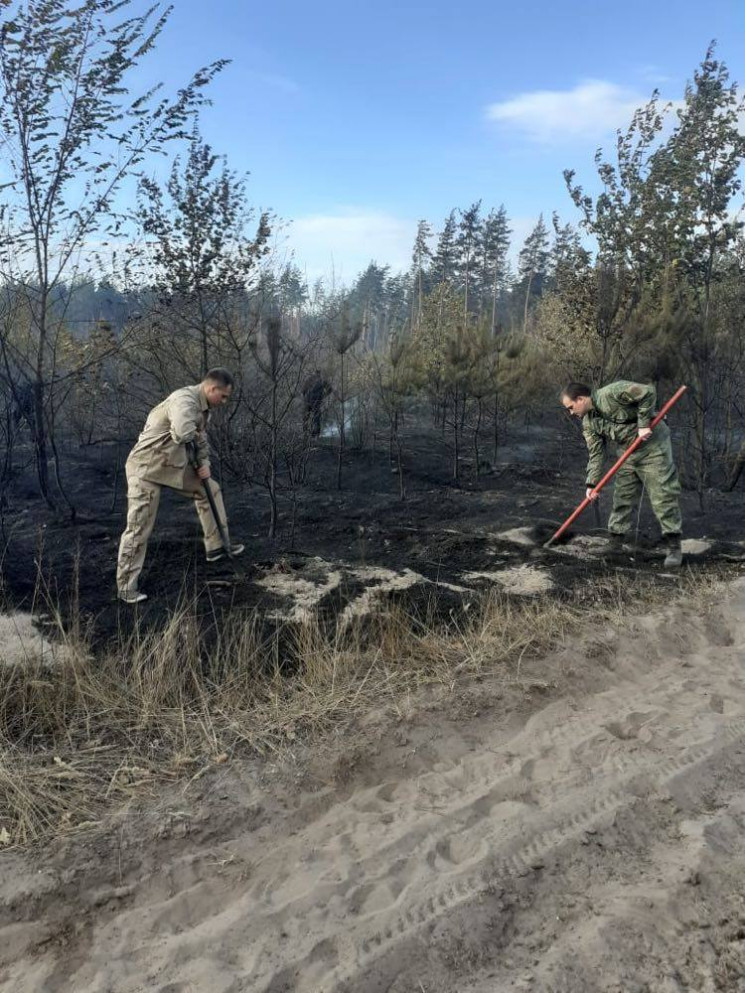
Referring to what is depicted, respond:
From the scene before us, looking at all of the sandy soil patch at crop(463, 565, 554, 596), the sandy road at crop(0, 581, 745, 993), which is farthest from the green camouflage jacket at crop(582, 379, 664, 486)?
the sandy road at crop(0, 581, 745, 993)

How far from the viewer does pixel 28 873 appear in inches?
91.9

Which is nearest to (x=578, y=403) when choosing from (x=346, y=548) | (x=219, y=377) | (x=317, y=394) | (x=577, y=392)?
(x=577, y=392)

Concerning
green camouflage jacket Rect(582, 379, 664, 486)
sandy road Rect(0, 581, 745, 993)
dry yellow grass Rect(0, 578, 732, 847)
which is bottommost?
sandy road Rect(0, 581, 745, 993)

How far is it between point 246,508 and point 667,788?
5.98m

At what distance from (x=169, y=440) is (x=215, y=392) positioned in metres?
0.50

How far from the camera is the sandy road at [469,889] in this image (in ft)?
6.47

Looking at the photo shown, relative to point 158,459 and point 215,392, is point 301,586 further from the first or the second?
point 215,392

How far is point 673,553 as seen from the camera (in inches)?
229

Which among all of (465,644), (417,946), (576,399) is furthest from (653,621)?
(417,946)

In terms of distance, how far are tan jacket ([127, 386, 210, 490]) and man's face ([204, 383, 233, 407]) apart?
0.17 feet

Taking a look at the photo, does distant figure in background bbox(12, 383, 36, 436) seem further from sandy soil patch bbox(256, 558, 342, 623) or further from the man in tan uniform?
sandy soil patch bbox(256, 558, 342, 623)

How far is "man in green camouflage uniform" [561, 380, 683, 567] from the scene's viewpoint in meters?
5.75

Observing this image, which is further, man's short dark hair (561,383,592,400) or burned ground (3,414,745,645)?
man's short dark hair (561,383,592,400)

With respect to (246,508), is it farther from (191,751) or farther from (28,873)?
(28,873)
